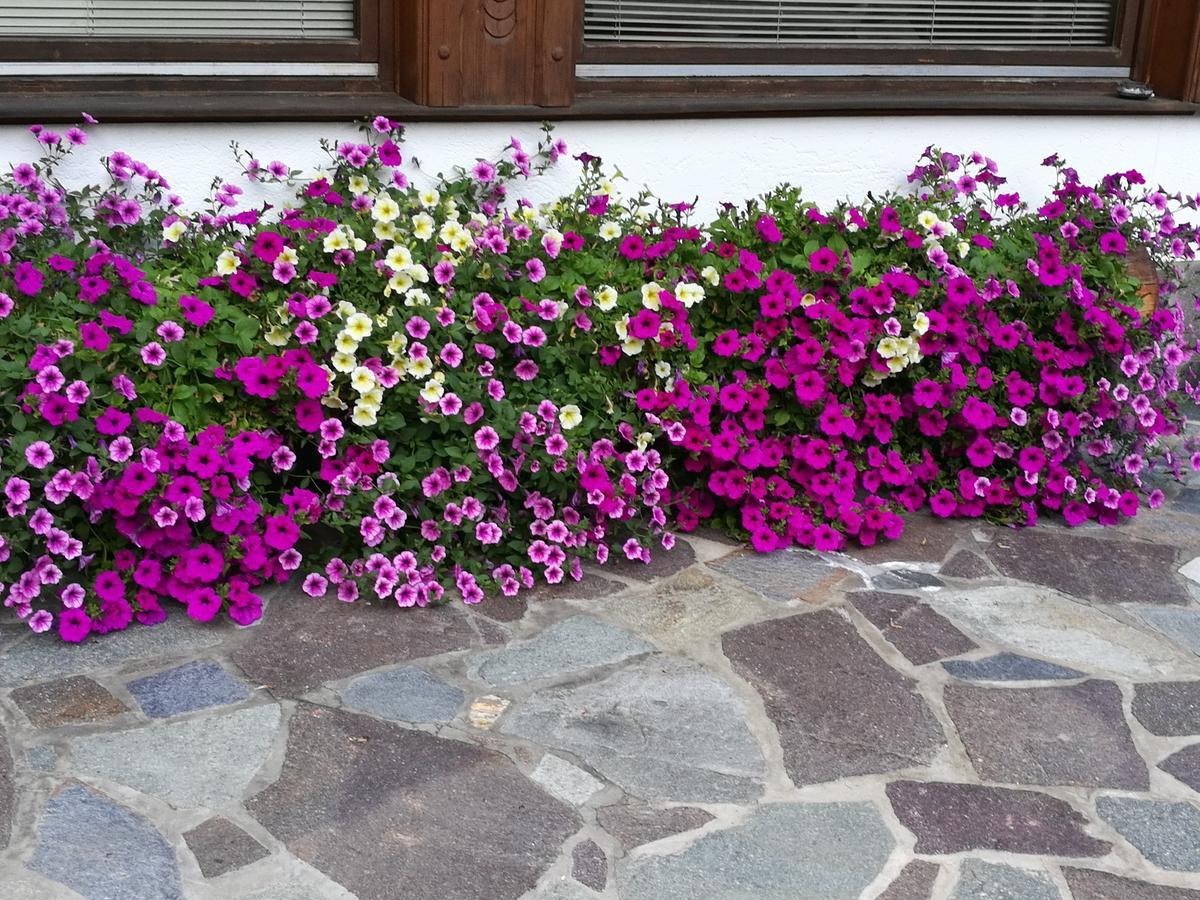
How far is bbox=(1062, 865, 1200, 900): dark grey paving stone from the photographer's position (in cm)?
255

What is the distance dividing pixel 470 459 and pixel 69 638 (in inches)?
39.6

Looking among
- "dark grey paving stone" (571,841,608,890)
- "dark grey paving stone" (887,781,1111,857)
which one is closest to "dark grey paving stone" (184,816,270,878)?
"dark grey paving stone" (571,841,608,890)

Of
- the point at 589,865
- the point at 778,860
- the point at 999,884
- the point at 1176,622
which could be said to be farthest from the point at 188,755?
the point at 1176,622

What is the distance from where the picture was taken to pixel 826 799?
2793 mm

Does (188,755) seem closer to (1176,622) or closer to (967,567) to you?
(967,567)

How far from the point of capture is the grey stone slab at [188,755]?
8.84ft

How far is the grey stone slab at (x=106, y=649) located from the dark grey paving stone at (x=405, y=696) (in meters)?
0.41

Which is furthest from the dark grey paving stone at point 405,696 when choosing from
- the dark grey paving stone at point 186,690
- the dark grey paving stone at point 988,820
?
the dark grey paving stone at point 988,820

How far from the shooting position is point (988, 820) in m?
2.75

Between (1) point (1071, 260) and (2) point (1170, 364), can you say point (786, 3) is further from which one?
(2) point (1170, 364)

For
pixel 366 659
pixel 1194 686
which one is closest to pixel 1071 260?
pixel 1194 686

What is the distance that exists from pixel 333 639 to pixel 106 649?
1.63 ft

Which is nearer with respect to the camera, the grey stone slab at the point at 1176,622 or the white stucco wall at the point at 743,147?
the grey stone slab at the point at 1176,622

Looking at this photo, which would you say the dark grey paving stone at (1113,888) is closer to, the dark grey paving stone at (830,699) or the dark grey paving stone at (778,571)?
the dark grey paving stone at (830,699)
